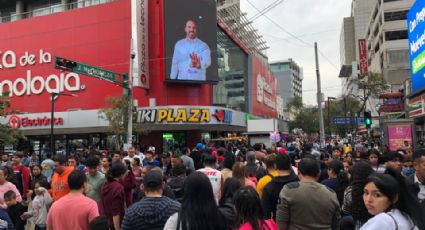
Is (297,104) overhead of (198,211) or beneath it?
overhead

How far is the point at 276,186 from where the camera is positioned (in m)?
5.02

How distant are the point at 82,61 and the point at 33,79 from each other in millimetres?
5408

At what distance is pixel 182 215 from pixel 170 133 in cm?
3067

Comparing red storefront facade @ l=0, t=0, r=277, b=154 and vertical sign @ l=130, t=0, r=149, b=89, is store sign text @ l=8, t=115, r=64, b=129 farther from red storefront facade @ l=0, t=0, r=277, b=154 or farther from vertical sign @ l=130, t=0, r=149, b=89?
vertical sign @ l=130, t=0, r=149, b=89

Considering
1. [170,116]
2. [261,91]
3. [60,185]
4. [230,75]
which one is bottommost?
[60,185]

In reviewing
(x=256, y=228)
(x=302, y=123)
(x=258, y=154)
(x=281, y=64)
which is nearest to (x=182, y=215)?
(x=256, y=228)

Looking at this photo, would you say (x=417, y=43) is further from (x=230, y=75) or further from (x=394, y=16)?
(x=394, y=16)

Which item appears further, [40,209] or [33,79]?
[33,79]

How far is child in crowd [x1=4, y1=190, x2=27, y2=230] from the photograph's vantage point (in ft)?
21.8

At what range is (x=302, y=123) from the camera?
85.5 m

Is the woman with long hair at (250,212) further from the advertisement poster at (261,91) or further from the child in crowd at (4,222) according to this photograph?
the advertisement poster at (261,91)

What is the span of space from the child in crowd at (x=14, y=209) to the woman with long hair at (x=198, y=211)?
4.53m

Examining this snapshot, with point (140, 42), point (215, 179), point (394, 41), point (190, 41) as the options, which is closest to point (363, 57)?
point (394, 41)

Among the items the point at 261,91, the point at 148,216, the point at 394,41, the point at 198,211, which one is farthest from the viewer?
the point at 394,41
